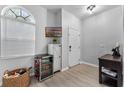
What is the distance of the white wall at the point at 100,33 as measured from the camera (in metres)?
3.08

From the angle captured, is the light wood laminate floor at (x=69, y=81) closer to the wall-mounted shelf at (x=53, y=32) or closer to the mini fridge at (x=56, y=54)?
the mini fridge at (x=56, y=54)

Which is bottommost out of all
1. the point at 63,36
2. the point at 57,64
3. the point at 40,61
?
the point at 57,64

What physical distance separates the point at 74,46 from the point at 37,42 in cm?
188

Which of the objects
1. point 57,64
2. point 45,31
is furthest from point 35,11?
point 57,64

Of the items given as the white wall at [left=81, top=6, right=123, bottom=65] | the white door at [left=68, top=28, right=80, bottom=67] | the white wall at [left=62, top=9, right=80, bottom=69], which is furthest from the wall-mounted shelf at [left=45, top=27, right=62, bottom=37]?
the white wall at [left=81, top=6, right=123, bottom=65]

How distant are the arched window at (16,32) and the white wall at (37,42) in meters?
0.14

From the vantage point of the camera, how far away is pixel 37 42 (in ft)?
9.55

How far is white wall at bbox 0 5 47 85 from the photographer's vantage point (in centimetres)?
222

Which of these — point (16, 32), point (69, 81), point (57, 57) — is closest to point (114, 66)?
point (69, 81)

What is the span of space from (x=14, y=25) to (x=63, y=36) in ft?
5.80
